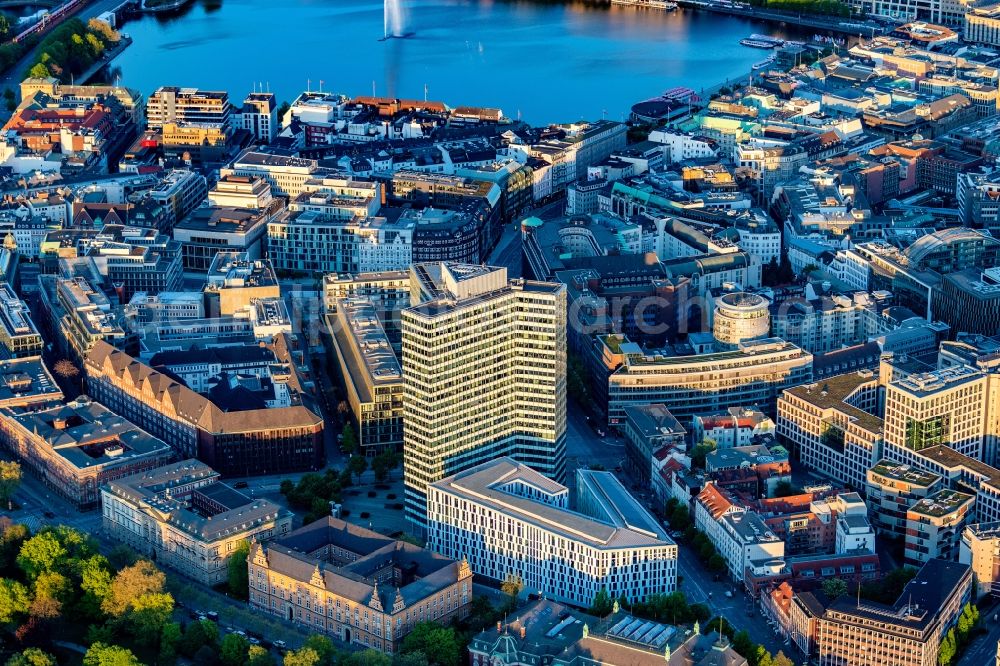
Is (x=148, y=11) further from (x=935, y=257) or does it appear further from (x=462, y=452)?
(x=462, y=452)

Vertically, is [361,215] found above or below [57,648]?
above

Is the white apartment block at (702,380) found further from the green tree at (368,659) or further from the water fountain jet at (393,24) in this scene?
the water fountain jet at (393,24)

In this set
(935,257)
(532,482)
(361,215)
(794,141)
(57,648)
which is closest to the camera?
(57,648)

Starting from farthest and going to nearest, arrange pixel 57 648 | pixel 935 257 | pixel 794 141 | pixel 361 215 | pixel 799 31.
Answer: pixel 799 31 → pixel 794 141 → pixel 361 215 → pixel 935 257 → pixel 57 648

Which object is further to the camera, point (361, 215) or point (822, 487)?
point (361, 215)

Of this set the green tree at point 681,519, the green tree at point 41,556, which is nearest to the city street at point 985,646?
the green tree at point 681,519

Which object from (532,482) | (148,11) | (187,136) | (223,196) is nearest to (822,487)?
(532,482)

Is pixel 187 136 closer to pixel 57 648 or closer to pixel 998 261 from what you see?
pixel 998 261
